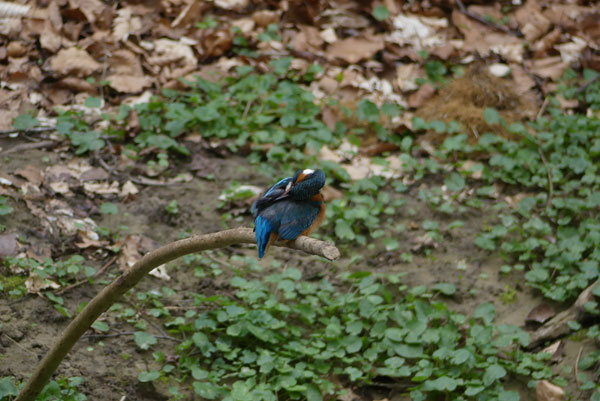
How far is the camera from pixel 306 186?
2.75 m

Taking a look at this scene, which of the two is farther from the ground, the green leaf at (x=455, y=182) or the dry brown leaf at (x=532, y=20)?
the dry brown leaf at (x=532, y=20)

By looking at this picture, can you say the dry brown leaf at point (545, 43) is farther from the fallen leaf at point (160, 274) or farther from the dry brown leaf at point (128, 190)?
the fallen leaf at point (160, 274)

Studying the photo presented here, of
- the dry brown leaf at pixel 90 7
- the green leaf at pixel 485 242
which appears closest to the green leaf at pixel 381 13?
the dry brown leaf at pixel 90 7

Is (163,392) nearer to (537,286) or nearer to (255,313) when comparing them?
(255,313)

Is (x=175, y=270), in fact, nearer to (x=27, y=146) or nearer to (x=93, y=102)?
(x=27, y=146)

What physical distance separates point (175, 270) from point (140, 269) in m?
1.66

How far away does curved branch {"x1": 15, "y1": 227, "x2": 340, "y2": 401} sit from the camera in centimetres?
228

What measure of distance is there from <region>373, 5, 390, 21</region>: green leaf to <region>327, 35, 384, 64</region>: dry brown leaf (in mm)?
216

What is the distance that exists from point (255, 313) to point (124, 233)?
1083mm

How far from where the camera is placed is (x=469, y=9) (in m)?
6.57

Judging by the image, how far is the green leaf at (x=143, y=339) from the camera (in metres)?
3.37

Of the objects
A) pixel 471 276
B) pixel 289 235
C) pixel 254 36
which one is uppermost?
pixel 289 235

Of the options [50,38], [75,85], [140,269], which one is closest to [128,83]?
[75,85]

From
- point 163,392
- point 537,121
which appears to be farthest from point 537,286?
point 163,392
